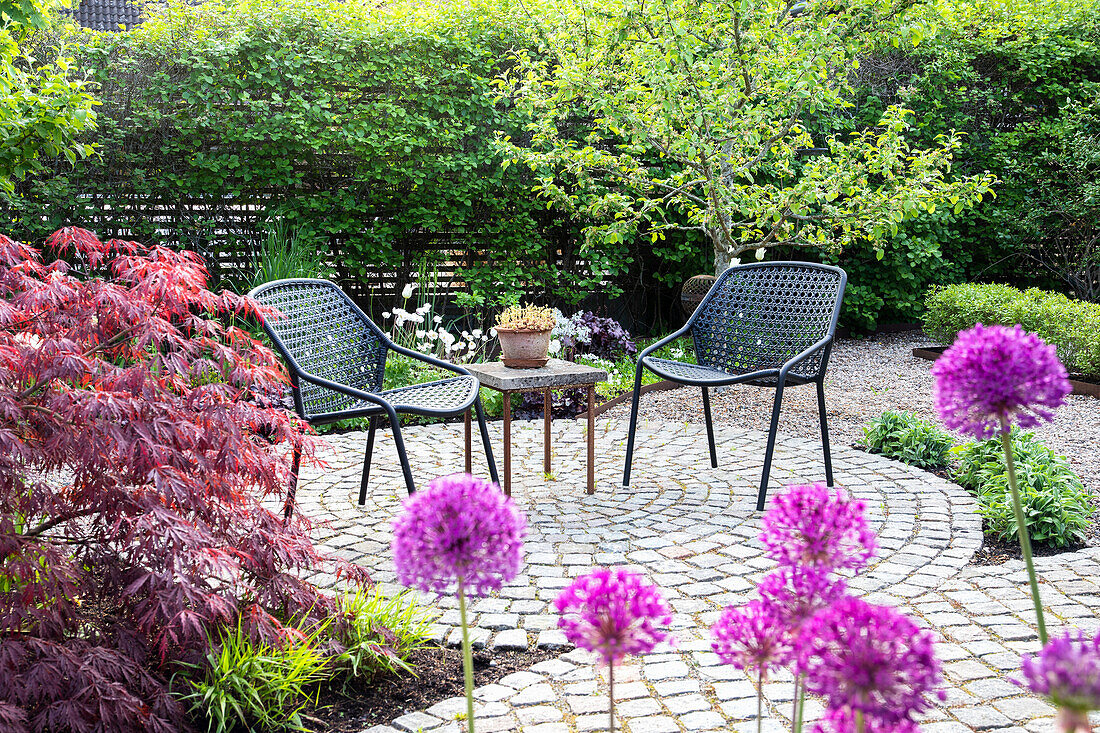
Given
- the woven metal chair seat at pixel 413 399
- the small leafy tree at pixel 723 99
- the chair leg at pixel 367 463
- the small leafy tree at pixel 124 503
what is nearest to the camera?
the small leafy tree at pixel 124 503

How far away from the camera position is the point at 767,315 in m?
4.58

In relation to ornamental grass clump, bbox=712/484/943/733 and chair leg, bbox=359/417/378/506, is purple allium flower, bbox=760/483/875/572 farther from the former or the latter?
chair leg, bbox=359/417/378/506

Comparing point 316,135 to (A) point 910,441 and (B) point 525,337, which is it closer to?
(B) point 525,337

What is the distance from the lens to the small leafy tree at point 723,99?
18.9 feet

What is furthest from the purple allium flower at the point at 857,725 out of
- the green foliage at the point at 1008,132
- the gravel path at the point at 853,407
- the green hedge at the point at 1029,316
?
the green foliage at the point at 1008,132

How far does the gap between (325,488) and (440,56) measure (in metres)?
4.03

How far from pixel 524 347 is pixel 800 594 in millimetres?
2927

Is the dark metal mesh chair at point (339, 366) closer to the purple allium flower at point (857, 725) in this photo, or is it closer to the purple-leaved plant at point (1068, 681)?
the purple allium flower at point (857, 725)

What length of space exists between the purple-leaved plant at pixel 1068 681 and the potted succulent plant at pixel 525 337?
3.36 meters

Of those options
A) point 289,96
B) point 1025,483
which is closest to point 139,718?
point 1025,483

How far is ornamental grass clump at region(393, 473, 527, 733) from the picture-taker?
1.13 m

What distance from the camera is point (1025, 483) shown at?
3.63m

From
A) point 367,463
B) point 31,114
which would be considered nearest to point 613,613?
point 367,463

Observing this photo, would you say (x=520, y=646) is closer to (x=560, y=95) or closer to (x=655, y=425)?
(x=655, y=425)
